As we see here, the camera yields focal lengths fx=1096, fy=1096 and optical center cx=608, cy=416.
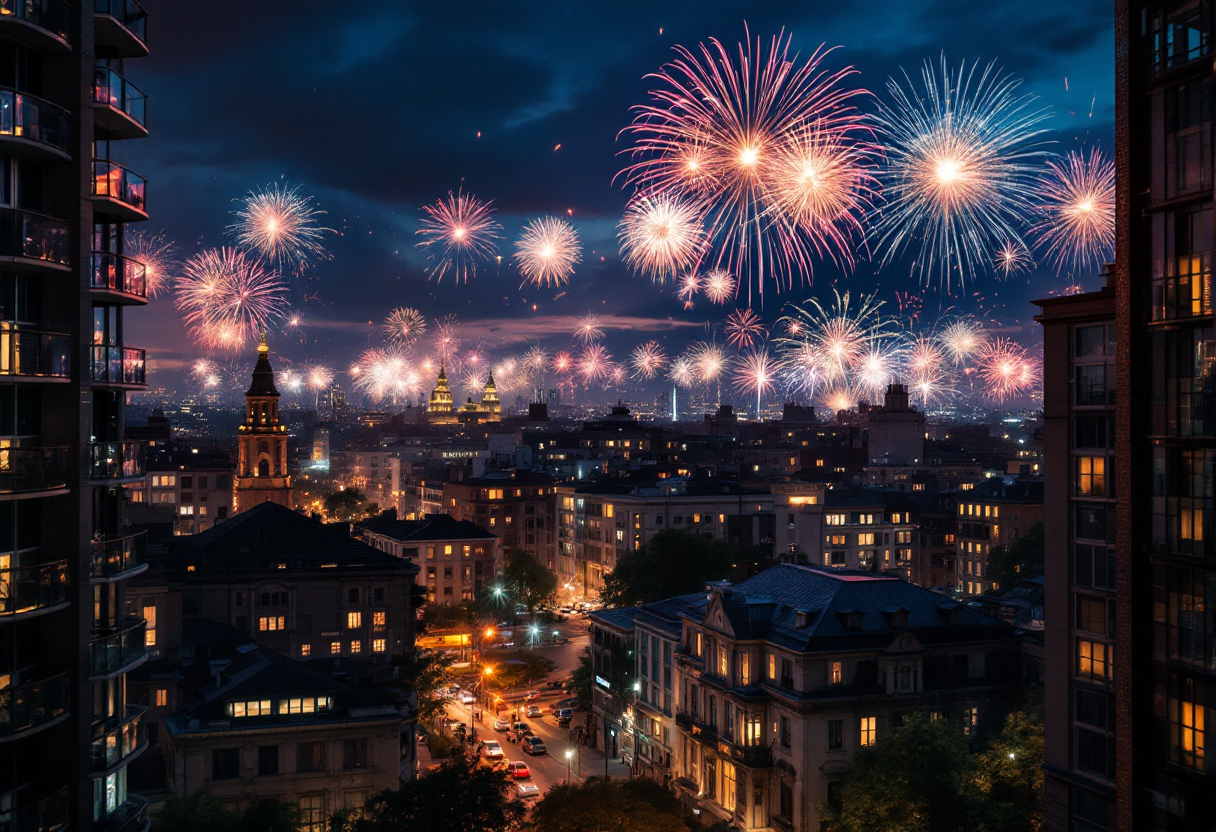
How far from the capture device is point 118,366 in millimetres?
24406

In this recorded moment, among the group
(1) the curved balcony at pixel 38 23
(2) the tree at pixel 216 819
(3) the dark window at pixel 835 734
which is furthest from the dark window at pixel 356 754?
(1) the curved balcony at pixel 38 23

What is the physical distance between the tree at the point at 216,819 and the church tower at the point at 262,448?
313 feet

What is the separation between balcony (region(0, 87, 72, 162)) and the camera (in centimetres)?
2112

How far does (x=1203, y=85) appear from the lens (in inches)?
1086

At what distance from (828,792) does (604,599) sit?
58828 mm

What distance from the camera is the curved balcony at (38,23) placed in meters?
21.1

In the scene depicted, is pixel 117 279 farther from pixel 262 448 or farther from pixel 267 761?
pixel 262 448

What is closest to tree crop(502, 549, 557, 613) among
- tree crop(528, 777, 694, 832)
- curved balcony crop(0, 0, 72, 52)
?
tree crop(528, 777, 694, 832)

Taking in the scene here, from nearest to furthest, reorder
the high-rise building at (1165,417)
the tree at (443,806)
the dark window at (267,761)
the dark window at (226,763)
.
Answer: the high-rise building at (1165,417) → the tree at (443,806) → the dark window at (226,763) → the dark window at (267,761)

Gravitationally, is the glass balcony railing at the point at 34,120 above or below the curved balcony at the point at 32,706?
above

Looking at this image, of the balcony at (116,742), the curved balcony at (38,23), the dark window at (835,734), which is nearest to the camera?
the curved balcony at (38,23)

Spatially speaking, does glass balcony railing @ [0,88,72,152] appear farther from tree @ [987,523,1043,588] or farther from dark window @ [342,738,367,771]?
tree @ [987,523,1043,588]

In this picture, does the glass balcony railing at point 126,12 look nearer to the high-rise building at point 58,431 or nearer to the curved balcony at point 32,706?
the high-rise building at point 58,431

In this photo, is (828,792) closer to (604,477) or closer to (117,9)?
(117,9)
